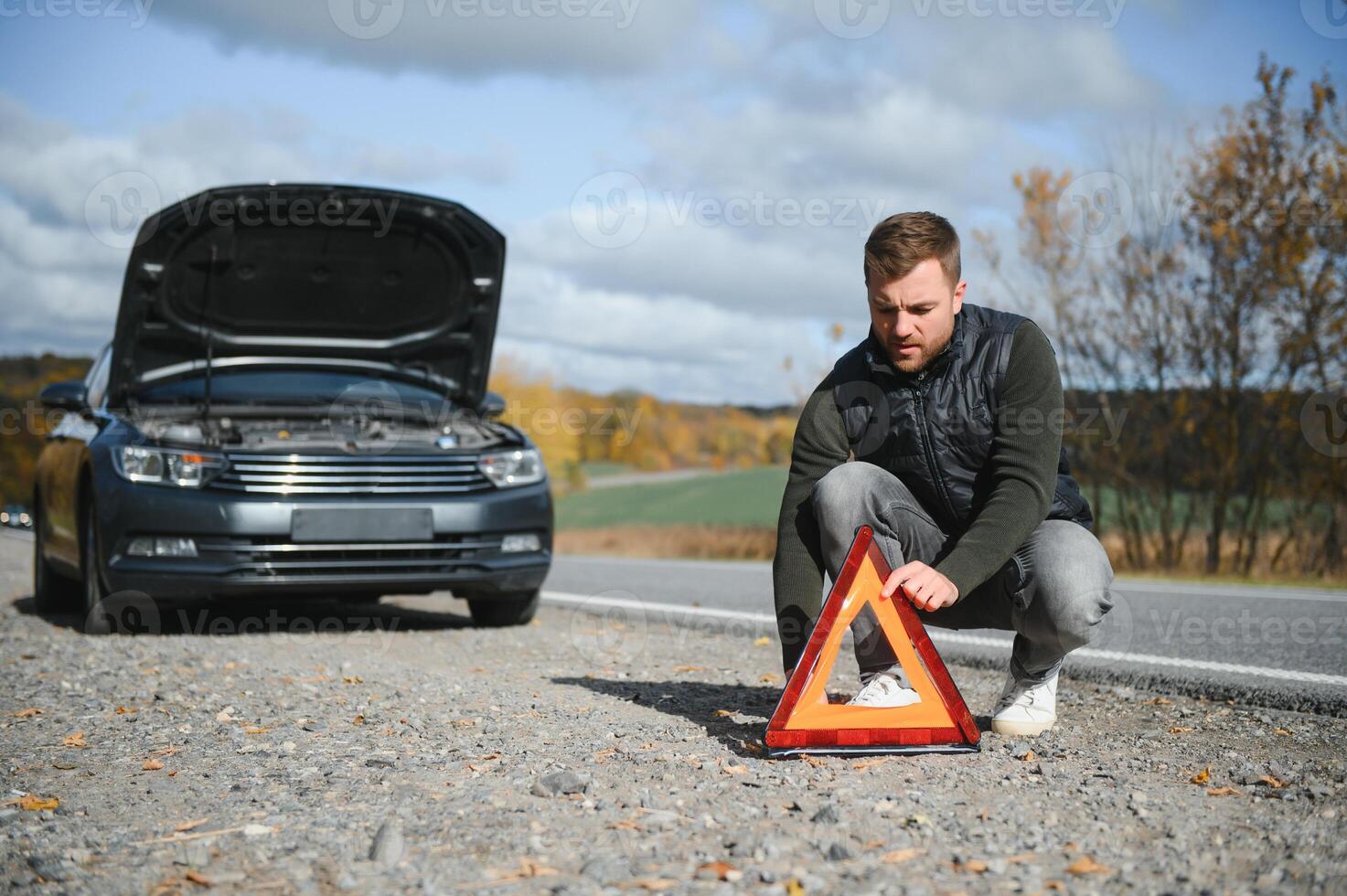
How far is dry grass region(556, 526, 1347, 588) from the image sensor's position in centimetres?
1233

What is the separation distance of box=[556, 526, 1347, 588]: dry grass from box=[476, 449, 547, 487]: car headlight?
25.7ft

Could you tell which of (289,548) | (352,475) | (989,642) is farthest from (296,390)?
(989,642)

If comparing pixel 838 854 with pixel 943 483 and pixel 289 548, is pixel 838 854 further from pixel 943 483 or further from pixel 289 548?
pixel 289 548

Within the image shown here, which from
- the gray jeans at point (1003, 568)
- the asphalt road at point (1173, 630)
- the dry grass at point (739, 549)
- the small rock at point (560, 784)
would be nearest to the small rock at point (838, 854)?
the small rock at point (560, 784)

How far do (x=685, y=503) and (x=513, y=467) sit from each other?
37.5 m

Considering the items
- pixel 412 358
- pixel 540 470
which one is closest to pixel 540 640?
pixel 540 470

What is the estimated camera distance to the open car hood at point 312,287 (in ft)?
19.6

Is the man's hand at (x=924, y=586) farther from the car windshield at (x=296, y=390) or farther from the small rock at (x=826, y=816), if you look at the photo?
the car windshield at (x=296, y=390)

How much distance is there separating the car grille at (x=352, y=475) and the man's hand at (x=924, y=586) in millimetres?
3376

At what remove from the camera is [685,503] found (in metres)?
43.7

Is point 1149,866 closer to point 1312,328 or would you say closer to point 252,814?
point 252,814

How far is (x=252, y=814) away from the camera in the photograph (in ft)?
8.75

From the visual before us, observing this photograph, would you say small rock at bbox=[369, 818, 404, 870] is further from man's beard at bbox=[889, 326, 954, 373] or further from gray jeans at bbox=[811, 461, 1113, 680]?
man's beard at bbox=[889, 326, 954, 373]

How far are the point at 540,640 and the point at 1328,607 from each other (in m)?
5.18
